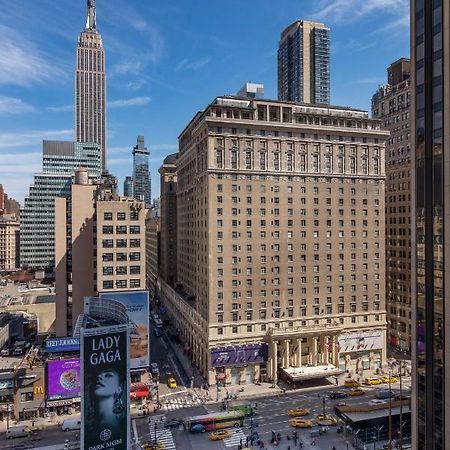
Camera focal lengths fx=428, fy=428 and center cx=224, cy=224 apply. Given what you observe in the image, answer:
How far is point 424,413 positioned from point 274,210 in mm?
57618

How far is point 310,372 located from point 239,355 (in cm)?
1475

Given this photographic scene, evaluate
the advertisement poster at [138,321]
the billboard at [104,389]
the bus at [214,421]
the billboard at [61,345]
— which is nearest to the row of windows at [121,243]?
the advertisement poster at [138,321]

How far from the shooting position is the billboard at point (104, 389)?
128ft

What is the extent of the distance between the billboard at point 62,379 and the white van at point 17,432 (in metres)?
6.43

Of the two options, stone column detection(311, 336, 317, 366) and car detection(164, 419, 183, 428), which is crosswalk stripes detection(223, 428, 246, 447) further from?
stone column detection(311, 336, 317, 366)

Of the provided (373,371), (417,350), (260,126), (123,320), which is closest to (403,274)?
(373,371)

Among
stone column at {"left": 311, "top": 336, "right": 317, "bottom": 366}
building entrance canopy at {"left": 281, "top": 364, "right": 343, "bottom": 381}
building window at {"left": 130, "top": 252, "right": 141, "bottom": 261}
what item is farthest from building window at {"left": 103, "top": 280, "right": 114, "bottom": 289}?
stone column at {"left": 311, "top": 336, "right": 317, "bottom": 366}

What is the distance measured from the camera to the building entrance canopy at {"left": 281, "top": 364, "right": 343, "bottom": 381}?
84938 mm

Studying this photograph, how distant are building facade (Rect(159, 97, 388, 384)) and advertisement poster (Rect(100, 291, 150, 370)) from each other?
13.0 m

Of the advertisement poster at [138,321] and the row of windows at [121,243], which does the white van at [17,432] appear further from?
the row of windows at [121,243]

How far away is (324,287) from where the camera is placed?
3730 inches

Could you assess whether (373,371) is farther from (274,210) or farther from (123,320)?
(123,320)

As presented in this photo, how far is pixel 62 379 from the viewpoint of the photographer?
7338cm

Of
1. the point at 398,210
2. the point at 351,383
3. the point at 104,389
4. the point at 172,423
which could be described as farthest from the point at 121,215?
the point at 398,210
